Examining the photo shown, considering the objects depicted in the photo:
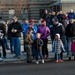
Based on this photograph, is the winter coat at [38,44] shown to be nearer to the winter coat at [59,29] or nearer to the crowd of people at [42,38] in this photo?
the crowd of people at [42,38]

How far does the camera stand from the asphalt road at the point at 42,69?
Result: 12719 mm

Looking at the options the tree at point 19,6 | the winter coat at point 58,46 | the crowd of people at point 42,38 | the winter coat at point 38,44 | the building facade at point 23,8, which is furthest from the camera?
the building facade at point 23,8

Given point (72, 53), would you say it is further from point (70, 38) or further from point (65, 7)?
point (65, 7)

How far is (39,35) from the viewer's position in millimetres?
15523

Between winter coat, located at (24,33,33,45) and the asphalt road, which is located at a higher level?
winter coat, located at (24,33,33,45)

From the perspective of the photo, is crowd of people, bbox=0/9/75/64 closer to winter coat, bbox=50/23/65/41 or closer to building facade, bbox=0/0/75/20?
winter coat, bbox=50/23/65/41

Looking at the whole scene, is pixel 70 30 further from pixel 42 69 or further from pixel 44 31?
pixel 42 69

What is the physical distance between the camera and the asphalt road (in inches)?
501

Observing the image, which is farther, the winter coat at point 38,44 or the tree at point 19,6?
the tree at point 19,6

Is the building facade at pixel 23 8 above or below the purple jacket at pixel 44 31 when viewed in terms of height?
above

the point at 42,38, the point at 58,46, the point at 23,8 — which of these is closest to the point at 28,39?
the point at 42,38

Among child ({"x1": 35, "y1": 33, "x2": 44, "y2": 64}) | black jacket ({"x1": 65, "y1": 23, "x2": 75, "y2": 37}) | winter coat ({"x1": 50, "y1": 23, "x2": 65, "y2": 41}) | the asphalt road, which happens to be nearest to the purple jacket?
winter coat ({"x1": 50, "y1": 23, "x2": 65, "y2": 41})

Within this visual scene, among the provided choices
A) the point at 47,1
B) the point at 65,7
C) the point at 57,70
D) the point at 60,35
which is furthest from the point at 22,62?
the point at 47,1

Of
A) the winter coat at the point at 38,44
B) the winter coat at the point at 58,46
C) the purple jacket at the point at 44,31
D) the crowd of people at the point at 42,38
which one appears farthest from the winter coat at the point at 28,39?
the winter coat at the point at 58,46
